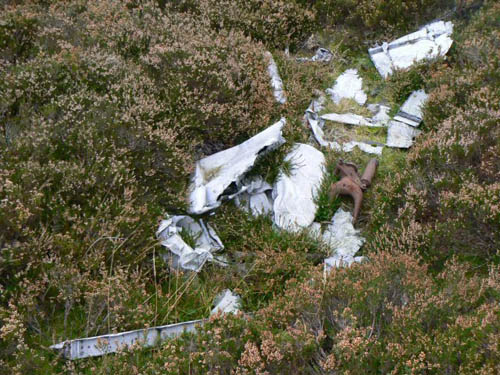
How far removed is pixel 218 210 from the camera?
526 centimetres

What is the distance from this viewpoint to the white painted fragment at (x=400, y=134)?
20.5 ft

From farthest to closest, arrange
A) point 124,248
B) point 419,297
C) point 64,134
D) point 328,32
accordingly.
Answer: point 328,32 < point 64,134 < point 124,248 < point 419,297

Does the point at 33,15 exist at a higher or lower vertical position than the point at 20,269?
A: higher

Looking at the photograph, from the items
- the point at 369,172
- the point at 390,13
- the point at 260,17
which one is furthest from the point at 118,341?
the point at 390,13

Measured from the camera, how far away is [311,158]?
5992mm

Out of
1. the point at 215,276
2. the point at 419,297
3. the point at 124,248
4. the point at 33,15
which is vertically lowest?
the point at 215,276

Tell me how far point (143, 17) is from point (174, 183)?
319cm

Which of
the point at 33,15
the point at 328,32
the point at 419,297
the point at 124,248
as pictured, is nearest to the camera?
the point at 419,297

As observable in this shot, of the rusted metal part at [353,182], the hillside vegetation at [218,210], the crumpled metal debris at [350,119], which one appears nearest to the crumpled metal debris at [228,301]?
the hillside vegetation at [218,210]

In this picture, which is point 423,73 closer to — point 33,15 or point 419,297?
point 419,297

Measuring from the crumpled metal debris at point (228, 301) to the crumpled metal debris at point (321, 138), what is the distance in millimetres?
2423

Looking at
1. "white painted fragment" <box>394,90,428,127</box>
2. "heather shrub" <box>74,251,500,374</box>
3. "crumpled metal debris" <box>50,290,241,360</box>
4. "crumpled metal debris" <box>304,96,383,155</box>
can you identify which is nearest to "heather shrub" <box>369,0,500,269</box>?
"white painted fragment" <box>394,90,428,127</box>

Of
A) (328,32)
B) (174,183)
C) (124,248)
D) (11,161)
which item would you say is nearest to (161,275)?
(124,248)

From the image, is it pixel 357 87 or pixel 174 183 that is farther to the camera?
pixel 357 87
